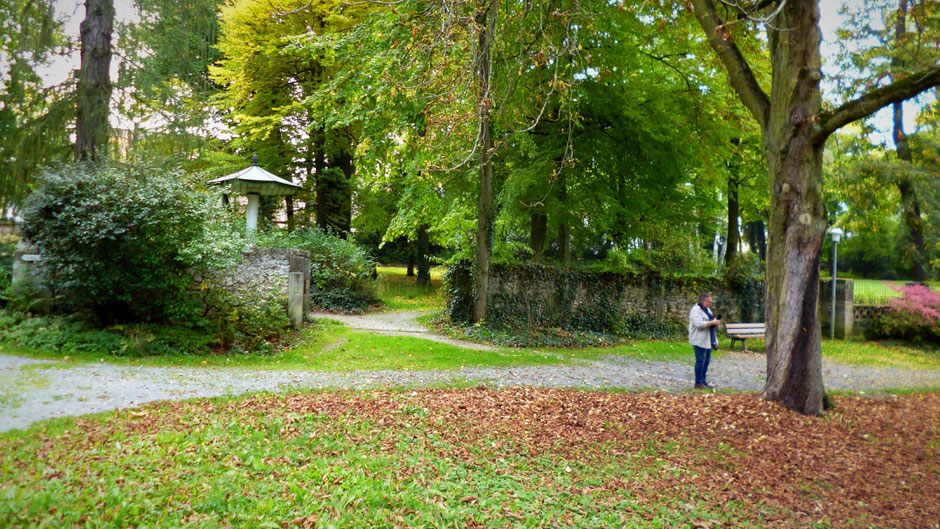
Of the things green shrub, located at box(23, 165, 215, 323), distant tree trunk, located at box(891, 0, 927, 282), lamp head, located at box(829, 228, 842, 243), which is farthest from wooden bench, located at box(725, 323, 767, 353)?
green shrub, located at box(23, 165, 215, 323)

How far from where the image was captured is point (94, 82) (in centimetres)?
962

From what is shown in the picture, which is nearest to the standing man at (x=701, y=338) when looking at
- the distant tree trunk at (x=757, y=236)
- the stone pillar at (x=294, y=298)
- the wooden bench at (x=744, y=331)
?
the wooden bench at (x=744, y=331)

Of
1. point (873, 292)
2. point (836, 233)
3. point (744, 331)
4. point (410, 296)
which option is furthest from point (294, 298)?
point (873, 292)

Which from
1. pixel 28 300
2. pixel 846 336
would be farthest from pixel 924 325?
pixel 28 300

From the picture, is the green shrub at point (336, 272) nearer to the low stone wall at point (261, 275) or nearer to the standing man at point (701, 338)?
the low stone wall at point (261, 275)

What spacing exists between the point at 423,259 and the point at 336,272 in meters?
10.8

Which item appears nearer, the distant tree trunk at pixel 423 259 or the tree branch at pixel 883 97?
the tree branch at pixel 883 97

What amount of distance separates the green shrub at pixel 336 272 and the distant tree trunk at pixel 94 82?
20.3 feet

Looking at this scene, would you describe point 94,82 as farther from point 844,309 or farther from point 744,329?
point 844,309

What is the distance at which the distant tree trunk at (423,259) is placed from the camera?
2634 cm

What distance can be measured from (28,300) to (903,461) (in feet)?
40.2

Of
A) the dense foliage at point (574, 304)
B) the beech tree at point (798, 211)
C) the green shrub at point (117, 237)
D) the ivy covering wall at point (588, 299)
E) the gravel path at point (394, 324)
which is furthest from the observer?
the ivy covering wall at point (588, 299)

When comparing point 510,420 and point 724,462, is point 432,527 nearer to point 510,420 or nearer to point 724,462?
point 510,420

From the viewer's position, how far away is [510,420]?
6074mm
